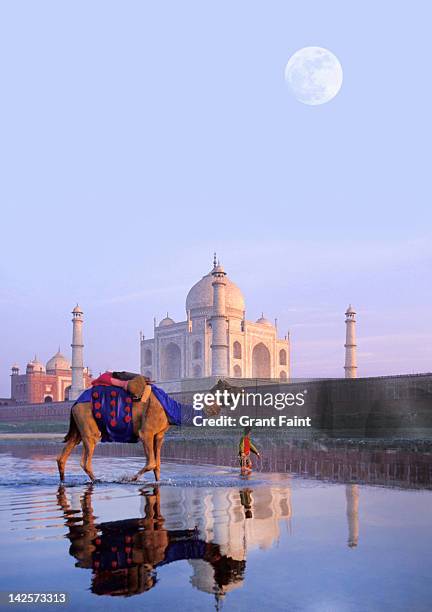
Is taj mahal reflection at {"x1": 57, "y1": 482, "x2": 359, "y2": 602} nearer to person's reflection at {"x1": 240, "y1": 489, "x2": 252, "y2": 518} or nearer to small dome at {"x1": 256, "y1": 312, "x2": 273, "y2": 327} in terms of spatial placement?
person's reflection at {"x1": 240, "y1": 489, "x2": 252, "y2": 518}

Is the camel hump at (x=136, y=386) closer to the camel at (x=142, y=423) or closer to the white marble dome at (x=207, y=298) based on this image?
the camel at (x=142, y=423)

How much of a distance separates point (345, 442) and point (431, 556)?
1565 centimetres

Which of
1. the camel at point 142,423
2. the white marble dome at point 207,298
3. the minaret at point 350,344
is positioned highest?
the white marble dome at point 207,298

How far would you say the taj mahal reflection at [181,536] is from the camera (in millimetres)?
3227

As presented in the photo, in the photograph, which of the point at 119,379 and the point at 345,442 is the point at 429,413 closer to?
the point at 345,442

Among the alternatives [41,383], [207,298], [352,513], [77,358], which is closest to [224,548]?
[352,513]

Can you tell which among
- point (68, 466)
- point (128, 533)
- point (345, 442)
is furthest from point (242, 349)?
point (128, 533)

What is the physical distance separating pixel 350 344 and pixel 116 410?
37272 millimetres

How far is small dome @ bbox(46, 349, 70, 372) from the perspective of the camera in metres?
59.5

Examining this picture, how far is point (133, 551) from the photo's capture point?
379 centimetres

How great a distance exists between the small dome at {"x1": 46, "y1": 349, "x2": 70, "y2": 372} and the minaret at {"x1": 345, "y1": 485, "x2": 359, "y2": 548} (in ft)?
179

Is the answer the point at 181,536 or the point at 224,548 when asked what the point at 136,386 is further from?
the point at 224,548

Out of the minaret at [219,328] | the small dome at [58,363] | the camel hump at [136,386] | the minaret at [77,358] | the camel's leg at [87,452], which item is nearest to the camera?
the camel hump at [136,386]

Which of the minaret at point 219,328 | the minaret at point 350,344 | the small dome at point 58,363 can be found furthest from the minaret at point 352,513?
the small dome at point 58,363
